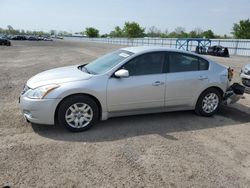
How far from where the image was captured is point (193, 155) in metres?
4.09

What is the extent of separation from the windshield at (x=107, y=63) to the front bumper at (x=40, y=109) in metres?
1.11

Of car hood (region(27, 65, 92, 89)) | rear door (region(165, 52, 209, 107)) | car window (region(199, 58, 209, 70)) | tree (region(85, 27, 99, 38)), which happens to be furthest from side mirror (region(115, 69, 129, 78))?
tree (region(85, 27, 99, 38))

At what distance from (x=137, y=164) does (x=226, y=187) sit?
1183 millimetres

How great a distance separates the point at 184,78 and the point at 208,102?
913 mm

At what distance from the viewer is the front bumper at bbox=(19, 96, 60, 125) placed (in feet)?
14.9

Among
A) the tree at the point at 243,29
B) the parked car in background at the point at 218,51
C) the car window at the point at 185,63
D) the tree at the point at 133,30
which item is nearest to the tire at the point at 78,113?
the car window at the point at 185,63

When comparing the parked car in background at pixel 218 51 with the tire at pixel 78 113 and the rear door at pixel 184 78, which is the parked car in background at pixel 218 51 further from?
the tire at pixel 78 113

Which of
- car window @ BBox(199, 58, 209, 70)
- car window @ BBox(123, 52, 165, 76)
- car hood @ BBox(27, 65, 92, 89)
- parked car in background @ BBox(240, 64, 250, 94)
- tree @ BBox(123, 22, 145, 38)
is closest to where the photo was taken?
car hood @ BBox(27, 65, 92, 89)

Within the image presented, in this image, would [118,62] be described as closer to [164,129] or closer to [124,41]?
[164,129]

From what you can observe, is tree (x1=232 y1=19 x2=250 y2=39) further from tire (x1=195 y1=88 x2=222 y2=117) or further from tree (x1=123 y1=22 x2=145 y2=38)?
tire (x1=195 y1=88 x2=222 y2=117)

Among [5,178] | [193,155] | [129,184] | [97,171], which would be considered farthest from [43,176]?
[193,155]

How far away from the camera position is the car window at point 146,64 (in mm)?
5168

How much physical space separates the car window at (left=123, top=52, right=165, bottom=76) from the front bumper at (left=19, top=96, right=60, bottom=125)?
1.54m

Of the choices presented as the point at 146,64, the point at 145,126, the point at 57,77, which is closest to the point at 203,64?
the point at 146,64
